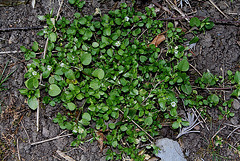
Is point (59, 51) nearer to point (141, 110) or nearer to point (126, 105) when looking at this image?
point (126, 105)

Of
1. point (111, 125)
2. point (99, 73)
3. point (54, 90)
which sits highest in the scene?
point (99, 73)

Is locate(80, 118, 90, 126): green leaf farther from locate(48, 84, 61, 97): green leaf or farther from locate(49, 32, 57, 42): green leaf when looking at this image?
locate(49, 32, 57, 42): green leaf

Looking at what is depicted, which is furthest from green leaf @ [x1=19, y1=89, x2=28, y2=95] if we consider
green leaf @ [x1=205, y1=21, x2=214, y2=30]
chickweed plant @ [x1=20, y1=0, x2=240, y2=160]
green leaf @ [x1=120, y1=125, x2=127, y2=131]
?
green leaf @ [x1=205, y1=21, x2=214, y2=30]

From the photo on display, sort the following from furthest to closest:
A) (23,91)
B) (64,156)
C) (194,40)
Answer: (194,40)
(64,156)
(23,91)

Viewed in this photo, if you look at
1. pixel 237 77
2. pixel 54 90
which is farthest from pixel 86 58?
pixel 237 77

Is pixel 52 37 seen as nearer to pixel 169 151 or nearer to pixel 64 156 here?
pixel 64 156

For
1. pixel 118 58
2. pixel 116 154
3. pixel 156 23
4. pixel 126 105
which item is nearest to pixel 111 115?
pixel 126 105
